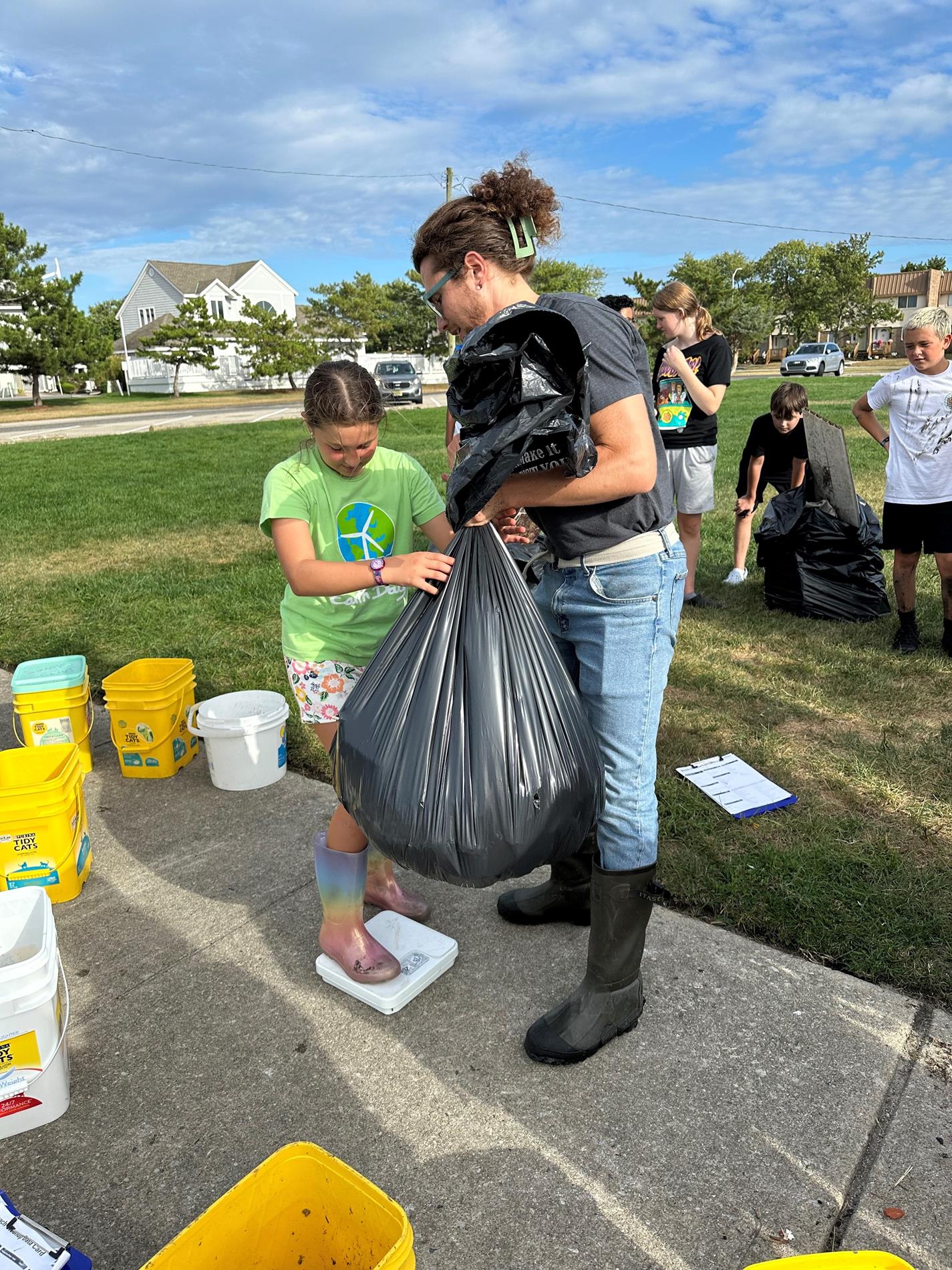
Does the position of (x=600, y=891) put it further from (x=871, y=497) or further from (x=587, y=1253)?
(x=871, y=497)

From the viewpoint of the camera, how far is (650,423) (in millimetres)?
1698

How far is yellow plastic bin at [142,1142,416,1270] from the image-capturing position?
1.25 meters

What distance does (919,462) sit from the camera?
14.2 feet

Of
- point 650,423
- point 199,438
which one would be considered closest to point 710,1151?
point 650,423

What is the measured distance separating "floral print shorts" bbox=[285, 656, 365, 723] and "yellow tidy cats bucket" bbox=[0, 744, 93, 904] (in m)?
0.93

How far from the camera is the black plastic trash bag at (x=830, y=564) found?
493 cm

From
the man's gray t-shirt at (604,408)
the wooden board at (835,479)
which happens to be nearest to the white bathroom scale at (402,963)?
the man's gray t-shirt at (604,408)

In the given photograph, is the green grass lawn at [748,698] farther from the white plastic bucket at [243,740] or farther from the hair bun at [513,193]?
the hair bun at [513,193]

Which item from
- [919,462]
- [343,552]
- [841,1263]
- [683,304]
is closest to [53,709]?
[343,552]

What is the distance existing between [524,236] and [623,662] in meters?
0.90

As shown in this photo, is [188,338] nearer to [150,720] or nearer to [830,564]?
[830,564]

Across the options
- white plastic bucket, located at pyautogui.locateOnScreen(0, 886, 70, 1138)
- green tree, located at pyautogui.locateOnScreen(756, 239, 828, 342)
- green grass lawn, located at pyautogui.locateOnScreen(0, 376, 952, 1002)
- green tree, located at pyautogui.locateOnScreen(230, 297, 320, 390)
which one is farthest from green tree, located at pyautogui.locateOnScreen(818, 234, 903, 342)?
white plastic bucket, located at pyautogui.locateOnScreen(0, 886, 70, 1138)

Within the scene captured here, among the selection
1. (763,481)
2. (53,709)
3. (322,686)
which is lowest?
(53,709)

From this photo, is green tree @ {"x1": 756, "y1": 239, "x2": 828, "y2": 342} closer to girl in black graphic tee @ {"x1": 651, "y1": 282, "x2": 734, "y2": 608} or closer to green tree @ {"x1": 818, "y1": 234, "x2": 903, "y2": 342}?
green tree @ {"x1": 818, "y1": 234, "x2": 903, "y2": 342}
